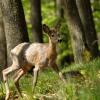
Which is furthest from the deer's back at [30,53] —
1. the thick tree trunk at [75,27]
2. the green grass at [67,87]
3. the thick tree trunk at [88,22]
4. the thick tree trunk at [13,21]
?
the thick tree trunk at [88,22]

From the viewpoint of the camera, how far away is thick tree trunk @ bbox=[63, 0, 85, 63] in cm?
1403

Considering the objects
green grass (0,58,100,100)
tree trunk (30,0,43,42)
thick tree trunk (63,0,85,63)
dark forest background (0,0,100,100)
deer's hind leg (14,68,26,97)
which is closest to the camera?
green grass (0,58,100,100)

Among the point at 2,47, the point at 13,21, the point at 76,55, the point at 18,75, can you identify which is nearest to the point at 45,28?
the point at 18,75

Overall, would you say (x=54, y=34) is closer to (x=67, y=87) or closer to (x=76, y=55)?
(x=67, y=87)

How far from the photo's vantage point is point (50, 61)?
410 inches

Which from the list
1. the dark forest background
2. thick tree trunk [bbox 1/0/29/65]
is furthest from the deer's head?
thick tree trunk [bbox 1/0/29/65]

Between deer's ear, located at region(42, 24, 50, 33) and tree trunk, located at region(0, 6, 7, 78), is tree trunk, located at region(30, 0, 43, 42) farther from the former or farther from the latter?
deer's ear, located at region(42, 24, 50, 33)

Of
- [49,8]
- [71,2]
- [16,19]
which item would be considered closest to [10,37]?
[16,19]

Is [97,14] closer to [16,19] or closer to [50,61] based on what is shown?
[16,19]

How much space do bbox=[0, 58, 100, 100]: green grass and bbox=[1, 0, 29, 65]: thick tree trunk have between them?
3.62 ft

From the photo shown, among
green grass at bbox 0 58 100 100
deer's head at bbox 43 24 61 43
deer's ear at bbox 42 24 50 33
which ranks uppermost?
deer's ear at bbox 42 24 50 33

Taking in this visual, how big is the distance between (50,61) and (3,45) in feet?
12.2

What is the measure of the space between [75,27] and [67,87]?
5.53 m

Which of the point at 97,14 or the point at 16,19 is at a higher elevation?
the point at 16,19
